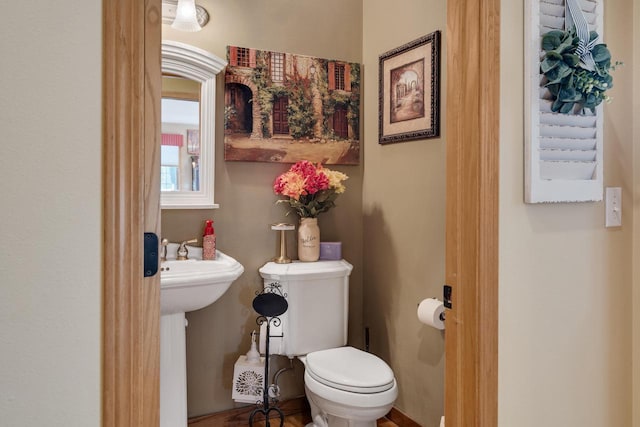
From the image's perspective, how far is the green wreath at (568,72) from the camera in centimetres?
125

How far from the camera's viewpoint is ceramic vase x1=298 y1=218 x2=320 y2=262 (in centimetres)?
254

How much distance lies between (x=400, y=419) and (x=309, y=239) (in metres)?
1.09

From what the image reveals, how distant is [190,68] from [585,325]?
205cm

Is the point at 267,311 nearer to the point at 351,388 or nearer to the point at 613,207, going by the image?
the point at 351,388

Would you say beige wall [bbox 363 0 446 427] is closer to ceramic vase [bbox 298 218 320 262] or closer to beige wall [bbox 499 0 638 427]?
ceramic vase [bbox 298 218 320 262]

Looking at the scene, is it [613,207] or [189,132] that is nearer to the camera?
[613,207]

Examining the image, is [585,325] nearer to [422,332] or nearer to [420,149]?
[422,332]

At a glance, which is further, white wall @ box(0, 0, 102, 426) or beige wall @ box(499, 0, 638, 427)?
beige wall @ box(499, 0, 638, 427)

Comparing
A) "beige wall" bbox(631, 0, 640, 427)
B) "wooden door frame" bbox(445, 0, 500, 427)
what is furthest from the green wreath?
"beige wall" bbox(631, 0, 640, 427)

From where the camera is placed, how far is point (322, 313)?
2475 millimetres

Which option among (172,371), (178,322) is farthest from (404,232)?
(172,371)

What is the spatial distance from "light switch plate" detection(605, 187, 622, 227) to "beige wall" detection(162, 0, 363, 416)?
5.03 feet

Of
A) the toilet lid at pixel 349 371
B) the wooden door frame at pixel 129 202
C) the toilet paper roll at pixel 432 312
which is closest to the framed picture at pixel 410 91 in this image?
the toilet paper roll at pixel 432 312

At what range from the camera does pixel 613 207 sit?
4.90ft
